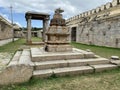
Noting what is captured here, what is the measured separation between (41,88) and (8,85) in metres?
0.88

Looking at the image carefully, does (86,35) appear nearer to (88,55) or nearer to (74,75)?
(88,55)

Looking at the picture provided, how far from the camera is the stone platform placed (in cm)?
370

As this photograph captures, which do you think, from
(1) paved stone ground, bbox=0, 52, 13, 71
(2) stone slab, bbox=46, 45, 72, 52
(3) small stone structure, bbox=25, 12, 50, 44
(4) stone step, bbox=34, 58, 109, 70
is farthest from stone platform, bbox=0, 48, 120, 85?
(3) small stone structure, bbox=25, 12, 50, 44

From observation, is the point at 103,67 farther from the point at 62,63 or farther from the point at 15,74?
the point at 15,74

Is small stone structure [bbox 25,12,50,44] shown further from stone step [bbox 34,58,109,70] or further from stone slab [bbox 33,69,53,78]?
stone slab [bbox 33,69,53,78]

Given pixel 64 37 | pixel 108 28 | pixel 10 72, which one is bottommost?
pixel 10 72

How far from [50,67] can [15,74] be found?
1.20 meters

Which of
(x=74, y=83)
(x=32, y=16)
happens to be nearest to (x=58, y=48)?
(x=74, y=83)

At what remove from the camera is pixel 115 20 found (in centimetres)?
1194

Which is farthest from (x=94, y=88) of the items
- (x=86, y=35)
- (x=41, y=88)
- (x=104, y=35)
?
(x=86, y=35)

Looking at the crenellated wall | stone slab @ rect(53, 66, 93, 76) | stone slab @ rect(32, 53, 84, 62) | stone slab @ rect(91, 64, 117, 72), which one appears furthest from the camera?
the crenellated wall

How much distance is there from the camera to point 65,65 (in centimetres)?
473

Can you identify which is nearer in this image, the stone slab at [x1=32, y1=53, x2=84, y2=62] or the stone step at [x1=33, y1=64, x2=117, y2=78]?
the stone step at [x1=33, y1=64, x2=117, y2=78]

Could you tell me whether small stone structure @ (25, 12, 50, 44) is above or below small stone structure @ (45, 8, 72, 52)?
above
